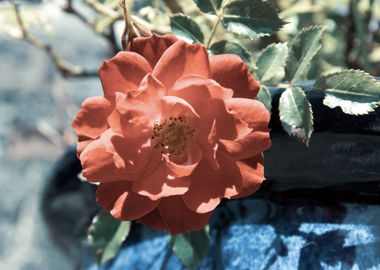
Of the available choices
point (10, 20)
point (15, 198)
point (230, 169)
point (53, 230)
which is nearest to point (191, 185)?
point (230, 169)

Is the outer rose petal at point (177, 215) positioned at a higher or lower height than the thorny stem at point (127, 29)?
lower

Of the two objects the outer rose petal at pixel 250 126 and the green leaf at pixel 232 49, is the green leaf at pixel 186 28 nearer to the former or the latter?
the green leaf at pixel 232 49

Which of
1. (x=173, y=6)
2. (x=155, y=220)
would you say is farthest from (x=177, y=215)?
(x=173, y=6)

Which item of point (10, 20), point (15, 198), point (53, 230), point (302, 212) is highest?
point (302, 212)

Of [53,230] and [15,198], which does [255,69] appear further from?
[15,198]

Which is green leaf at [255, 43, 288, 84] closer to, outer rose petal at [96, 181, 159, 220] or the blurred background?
the blurred background

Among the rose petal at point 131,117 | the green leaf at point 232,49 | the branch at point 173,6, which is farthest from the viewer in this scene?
the branch at point 173,6

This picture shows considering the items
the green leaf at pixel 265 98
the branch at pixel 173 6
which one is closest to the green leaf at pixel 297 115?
the green leaf at pixel 265 98
